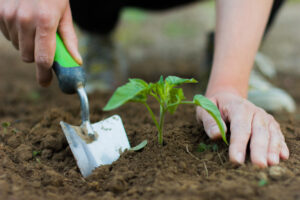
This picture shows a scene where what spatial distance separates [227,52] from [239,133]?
0.53 m

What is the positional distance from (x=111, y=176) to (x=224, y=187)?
0.40 m

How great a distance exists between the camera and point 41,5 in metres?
1.27

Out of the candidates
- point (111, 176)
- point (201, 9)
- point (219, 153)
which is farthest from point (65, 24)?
point (201, 9)

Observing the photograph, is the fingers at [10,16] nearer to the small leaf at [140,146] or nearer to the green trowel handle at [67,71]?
the green trowel handle at [67,71]

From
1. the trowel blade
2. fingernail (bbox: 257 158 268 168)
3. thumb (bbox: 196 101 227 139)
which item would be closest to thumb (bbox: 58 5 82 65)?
the trowel blade

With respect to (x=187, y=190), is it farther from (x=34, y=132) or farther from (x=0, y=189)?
(x=34, y=132)

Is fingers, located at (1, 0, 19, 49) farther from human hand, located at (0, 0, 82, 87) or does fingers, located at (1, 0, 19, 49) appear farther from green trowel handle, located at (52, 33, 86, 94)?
green trowel handle, located at (52, 33, 86, 94)

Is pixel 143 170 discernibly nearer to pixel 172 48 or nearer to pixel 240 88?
pixel 240 88

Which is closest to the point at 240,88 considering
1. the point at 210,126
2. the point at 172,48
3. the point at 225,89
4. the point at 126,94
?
the point at 225,89

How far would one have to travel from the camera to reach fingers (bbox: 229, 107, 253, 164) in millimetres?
1105

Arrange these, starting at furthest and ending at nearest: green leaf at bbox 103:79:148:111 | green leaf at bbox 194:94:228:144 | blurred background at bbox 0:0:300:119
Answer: blurred background at bbox 0:0:300:119
green leaf at bbox 194:94:228:144
green leaf at bbox 103:79:148:111

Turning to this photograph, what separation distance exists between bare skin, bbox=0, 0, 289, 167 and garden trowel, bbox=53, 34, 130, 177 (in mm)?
54

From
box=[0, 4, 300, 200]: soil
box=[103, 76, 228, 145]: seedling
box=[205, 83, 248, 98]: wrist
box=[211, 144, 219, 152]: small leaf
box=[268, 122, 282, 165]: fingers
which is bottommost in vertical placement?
box=[0, 4, 300, 200]: soil

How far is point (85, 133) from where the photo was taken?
128 cm
